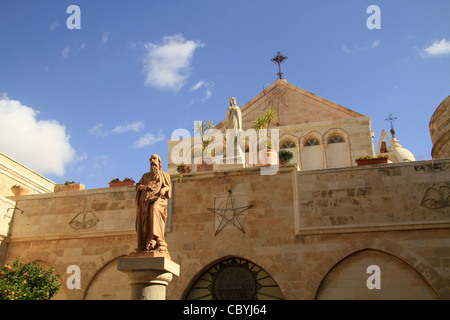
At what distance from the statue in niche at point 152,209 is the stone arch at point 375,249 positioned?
227 inches

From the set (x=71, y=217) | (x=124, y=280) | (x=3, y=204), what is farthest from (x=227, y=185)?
(x=3, y=204)

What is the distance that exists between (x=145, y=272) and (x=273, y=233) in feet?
20.7

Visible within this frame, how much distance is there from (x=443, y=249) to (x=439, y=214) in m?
1.07

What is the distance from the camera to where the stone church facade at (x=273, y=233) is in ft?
44.4

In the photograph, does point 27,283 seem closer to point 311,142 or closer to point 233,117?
point 233,117

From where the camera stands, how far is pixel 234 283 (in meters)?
14.7

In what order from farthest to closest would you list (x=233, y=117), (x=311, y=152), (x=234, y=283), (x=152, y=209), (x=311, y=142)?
(x=311, y=142)
(x=311, y=152)
(x=233, y=117)
(x=234, y=283)
(x=152, y=209)

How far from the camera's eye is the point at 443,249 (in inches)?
520

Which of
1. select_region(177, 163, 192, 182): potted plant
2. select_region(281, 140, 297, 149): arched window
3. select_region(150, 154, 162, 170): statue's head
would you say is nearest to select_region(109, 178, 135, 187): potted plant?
select_region(177, 163, 192, 182): potted plant

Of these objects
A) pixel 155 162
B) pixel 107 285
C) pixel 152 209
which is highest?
pixel 155 162

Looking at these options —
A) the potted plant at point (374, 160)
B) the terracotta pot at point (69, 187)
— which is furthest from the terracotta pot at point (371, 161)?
the terracotta pot at point (69, 187)

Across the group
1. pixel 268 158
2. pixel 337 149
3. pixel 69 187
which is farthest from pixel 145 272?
pixel 337 149

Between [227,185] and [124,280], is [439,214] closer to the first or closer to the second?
[227,185]

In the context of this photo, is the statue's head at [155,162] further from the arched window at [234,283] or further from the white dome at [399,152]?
the white dome at [399,152]
